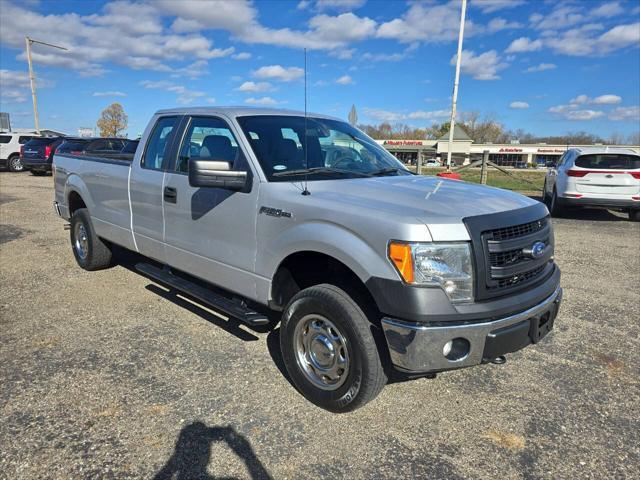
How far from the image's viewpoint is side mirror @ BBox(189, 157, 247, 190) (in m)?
3.17

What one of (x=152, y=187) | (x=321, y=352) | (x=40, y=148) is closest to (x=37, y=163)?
(x=40, y=148)

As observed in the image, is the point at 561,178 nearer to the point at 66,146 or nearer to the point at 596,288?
the point at 596,288

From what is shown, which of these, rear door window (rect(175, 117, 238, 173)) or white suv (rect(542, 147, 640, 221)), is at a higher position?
rear door window (rect(175, 117, 238, 173))

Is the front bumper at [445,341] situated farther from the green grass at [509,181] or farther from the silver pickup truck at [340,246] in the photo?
the green grass at [509,181]

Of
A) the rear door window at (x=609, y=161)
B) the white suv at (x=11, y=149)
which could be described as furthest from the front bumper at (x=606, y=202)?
the white suv at (x=11, y=149)

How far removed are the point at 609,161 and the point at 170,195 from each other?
9731 mm

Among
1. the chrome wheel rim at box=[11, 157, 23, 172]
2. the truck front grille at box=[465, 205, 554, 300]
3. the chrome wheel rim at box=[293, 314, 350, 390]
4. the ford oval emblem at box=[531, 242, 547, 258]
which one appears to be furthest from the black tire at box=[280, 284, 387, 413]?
the chrome wheel rim at box=[11, 157, 23, 172]

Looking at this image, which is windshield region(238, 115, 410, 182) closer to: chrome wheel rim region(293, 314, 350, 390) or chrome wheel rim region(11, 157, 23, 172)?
chrome wheel rim region(293, 314, 350, 390)

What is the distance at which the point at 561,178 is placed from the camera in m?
10.5

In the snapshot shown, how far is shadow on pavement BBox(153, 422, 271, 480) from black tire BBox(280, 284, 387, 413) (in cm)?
59

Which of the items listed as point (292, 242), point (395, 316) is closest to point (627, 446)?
point (395, 316)

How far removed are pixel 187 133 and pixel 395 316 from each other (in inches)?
106

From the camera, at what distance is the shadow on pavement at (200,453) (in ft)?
8.07

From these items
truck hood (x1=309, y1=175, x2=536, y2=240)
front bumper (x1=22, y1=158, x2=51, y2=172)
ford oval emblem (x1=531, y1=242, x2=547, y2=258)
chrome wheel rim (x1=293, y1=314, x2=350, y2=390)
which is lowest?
chrome wheel rim (x1=293, y1=314, x2=350, y2=390)
